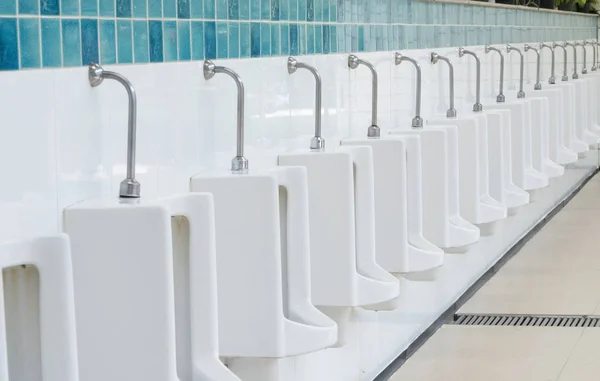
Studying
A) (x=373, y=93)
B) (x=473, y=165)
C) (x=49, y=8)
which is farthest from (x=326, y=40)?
(x=49, y=8)

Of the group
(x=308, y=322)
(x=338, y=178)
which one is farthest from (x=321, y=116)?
(x=308, y=322)

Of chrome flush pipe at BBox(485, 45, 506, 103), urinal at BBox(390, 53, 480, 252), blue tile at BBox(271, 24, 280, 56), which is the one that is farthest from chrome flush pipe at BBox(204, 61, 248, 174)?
chrome flush pipe at BBox(485, 45, 506, 103)

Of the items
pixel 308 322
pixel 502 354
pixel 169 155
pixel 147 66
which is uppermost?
pixel 147 66

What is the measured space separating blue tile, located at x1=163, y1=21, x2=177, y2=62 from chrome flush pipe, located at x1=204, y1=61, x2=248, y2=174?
0.50 feet

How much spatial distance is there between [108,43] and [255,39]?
0.78 meters

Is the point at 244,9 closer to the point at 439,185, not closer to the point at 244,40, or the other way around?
the point at 244,40

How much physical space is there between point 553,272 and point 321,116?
258 cm

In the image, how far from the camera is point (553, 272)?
18.8ft

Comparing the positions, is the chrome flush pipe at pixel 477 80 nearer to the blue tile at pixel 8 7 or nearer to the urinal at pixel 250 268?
the urinal at pixel 250 268

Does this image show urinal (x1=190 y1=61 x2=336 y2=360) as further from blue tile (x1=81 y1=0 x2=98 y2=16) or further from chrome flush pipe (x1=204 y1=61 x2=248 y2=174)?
blue tile (x1=81 y1=0 x2=98 y2=16)

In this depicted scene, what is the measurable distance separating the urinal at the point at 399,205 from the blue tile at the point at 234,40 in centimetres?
70

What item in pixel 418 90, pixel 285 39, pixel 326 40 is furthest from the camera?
pixel 418 90

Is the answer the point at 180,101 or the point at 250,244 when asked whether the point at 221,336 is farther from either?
the point at 180,101

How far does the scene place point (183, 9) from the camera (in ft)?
8.46
